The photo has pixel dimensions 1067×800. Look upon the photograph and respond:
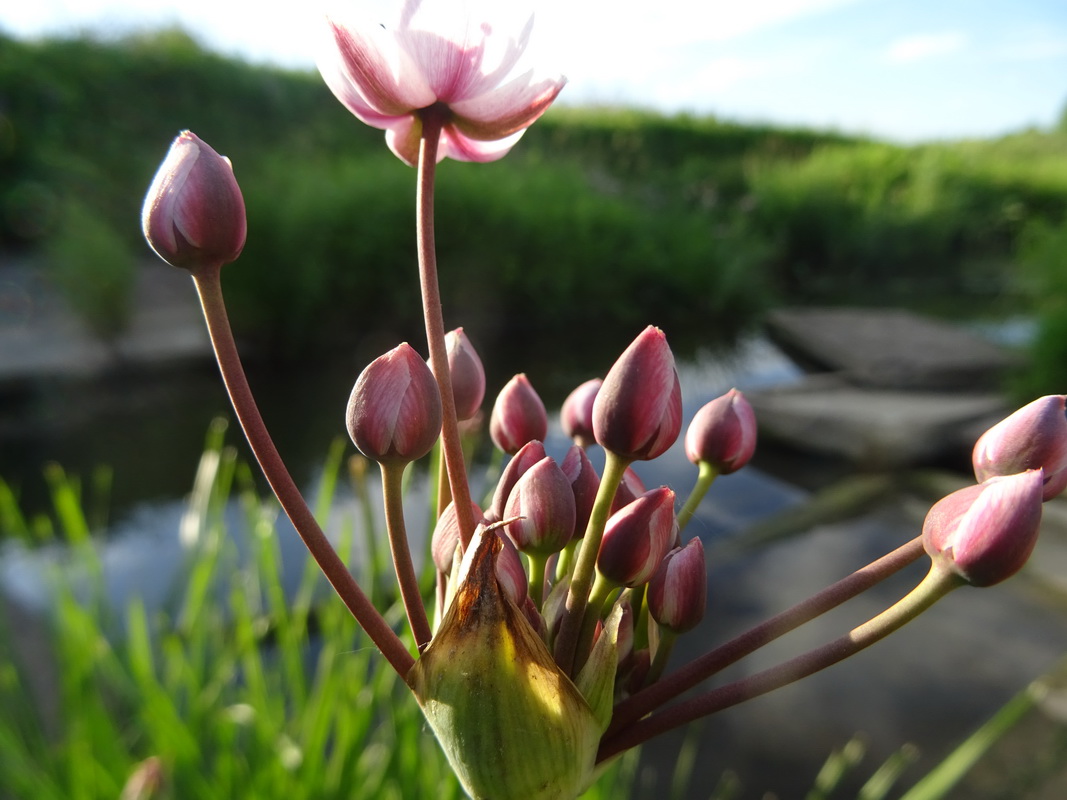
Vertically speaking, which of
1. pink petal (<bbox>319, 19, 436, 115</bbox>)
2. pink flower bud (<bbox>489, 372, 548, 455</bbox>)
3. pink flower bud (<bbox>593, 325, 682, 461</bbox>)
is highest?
pink petal (<bbox>319, 19, 436, 115</bbox>)

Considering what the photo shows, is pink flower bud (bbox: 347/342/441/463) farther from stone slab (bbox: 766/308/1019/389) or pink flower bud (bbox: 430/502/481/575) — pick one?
stone slab (bbox: 766/308/1019/389)

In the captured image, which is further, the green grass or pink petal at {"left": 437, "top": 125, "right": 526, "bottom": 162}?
the green grass

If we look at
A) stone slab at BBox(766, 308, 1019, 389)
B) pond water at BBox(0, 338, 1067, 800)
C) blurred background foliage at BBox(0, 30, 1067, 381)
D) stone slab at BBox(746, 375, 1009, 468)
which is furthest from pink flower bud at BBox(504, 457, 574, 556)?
stone slab at BBox(766, 308, 1019, 389)

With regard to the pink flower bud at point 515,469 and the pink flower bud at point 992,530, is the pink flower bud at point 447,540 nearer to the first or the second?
the pink flower bud at point 515,469

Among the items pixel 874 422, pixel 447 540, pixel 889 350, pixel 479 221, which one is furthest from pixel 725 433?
pixel 479 221

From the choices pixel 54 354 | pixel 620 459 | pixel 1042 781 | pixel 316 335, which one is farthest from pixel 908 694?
pixel 54 354

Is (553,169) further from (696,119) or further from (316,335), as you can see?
(696,119)

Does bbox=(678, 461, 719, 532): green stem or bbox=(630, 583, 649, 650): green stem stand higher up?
bbox=(678, 461, 719, 532): green stem

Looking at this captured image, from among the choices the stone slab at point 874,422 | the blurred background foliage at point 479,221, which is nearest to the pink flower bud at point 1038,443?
the stone slab at point 874,422

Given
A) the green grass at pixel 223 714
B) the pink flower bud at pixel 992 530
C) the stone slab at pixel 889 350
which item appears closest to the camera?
the pink flower bud at pixel 992 530
